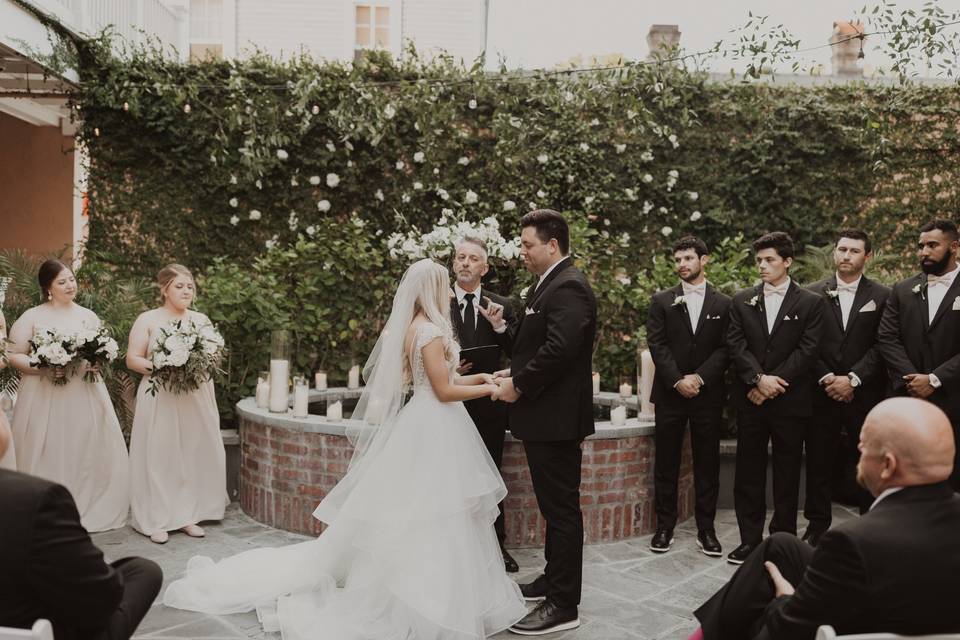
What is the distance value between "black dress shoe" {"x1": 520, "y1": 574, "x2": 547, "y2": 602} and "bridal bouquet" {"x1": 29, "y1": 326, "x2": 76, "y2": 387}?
339 cm

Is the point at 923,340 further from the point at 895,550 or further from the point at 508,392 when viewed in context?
the point at 895,550

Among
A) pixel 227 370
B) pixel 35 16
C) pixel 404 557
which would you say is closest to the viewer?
pixel 404 557

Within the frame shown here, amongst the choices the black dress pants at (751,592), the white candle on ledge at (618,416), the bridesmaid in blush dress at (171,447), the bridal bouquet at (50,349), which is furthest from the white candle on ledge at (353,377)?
the black dress pants at (751,592)

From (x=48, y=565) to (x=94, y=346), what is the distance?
3640 millimetres

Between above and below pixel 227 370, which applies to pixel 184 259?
above

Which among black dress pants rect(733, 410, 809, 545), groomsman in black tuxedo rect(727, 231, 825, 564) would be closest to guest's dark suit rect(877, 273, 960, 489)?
groomsman in black tuxedo rect(727, 231, 825, 564)

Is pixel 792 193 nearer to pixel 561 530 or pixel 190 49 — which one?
pixel 561 530

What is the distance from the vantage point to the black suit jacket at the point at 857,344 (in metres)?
Answer: 5.91

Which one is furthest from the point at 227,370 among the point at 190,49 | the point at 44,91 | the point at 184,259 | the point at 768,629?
the point at 190,49

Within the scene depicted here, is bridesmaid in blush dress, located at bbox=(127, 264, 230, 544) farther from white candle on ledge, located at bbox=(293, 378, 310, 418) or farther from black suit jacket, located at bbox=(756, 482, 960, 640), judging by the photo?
black suit jacket, located at bbox=(756, 482, 960, 640)

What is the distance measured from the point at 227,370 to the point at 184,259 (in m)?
2.40

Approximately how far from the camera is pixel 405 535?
14.2 feet

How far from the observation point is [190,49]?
1309 cm

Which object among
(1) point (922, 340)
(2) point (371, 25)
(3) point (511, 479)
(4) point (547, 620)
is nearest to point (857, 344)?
(1) point (922, 340)
